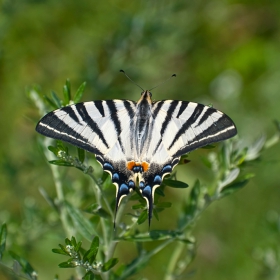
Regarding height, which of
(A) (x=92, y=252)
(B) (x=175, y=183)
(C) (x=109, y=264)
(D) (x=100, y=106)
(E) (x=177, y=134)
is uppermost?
(D) (x=100, y=106)

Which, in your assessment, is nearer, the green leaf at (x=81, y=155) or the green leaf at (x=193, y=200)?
the green leaf at (x=81, y=155)

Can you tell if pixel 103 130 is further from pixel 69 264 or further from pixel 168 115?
pixel 69 264

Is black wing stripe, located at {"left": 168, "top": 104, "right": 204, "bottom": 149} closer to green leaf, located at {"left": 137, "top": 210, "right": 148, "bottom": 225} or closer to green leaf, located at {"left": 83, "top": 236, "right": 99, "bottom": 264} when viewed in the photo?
green leaf, located at {"left": 137, "top": 210, "right": 148, "bottom": 225}

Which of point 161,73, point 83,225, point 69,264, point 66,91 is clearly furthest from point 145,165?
point 161,73

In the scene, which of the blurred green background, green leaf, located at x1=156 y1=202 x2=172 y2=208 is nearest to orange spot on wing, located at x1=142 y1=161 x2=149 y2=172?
green leaf, located at x1=156 y1=202 x2=172 y2=208

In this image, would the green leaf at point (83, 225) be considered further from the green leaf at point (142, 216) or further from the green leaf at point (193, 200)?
the green leaf at point (193, 200)

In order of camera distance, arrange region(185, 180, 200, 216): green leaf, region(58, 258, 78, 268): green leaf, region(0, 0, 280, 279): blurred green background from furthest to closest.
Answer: region(0, 0, 280, 279): blurred green background, region(185, 180, 200, 216): green leaf, region(58, 258, 78, 268): green leaf

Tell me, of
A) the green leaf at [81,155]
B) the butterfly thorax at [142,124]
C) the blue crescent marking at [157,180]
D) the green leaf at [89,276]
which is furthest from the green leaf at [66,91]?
the green leaf at [89,276]
